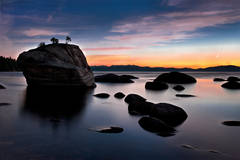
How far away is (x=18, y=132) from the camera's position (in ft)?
25.6

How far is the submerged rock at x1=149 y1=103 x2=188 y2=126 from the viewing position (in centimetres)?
1029

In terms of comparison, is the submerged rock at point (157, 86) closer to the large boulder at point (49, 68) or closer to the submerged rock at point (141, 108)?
the large boulder at point (49, 68)

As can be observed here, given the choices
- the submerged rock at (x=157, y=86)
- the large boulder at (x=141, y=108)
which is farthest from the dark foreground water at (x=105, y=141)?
the submerged rock at (x=157, y=86)

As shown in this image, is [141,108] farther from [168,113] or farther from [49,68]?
[49,68]

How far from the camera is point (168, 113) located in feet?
34.2

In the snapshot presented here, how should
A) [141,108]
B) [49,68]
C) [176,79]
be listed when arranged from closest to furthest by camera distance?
[141,108], [49,68], [176,79]

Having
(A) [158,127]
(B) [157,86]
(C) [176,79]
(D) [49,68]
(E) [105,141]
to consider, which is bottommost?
(E) [105,141]

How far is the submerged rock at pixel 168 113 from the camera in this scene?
405 inches

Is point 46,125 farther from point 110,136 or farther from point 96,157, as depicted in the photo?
point 96,157

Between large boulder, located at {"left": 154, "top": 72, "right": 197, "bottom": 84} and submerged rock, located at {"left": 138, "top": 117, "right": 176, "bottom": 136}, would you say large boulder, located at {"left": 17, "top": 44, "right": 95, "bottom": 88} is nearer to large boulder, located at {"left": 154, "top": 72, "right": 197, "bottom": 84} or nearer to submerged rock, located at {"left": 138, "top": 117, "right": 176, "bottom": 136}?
submerged rock, located at {"left": 138, "top": 117, "right": 176, "bottom": 136}

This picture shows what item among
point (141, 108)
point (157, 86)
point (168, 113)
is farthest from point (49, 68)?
point (168, 113)

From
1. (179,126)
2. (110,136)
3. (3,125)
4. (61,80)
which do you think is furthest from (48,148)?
(61,80)

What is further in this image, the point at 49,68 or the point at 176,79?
the point at 176,79

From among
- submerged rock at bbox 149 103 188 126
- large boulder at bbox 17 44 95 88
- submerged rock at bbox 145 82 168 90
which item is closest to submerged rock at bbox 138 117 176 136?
submerged rock at bbox 149 103 188 126
